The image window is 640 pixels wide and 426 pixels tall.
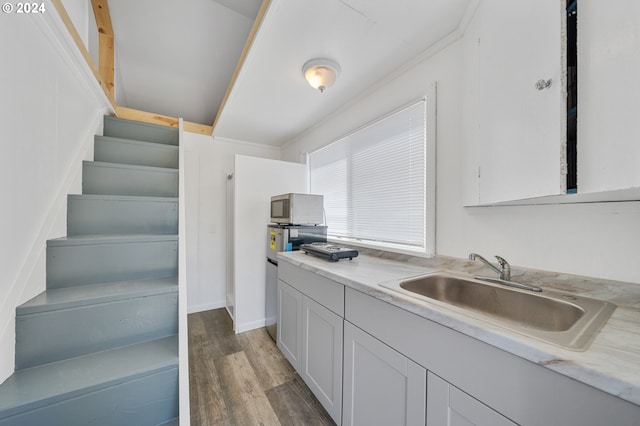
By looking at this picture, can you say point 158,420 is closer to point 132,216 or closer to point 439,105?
point 132,216

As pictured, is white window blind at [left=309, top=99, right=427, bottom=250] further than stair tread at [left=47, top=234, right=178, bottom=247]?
Yes

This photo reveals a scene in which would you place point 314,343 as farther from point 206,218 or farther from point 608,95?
point 206,218

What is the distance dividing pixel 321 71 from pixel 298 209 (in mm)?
1199

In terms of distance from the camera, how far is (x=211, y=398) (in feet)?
5.27

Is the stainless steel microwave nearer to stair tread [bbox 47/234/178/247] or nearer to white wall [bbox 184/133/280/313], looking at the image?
stair tread [bbox 47/234/178/247]

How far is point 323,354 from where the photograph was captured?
4.81 feet

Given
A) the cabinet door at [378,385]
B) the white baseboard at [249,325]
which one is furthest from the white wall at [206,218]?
the cabinet door at [378,385]

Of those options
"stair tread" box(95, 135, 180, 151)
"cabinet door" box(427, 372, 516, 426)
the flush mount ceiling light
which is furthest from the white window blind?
"stair tread" box(95, 135, 180, 151)

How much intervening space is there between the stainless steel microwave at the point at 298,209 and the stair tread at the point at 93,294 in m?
1.15

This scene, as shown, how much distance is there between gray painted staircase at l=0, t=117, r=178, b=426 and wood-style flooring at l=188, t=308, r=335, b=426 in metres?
0.57

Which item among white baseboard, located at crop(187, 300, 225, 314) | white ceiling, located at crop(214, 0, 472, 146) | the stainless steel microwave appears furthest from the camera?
white baseboard, located at crop(187, 300, 225, 314)

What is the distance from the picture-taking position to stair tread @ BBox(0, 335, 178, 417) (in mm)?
812

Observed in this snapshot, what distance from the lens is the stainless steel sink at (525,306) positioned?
68 cm

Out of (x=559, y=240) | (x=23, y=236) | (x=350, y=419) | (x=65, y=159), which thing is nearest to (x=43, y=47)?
(x=65, y=159)
